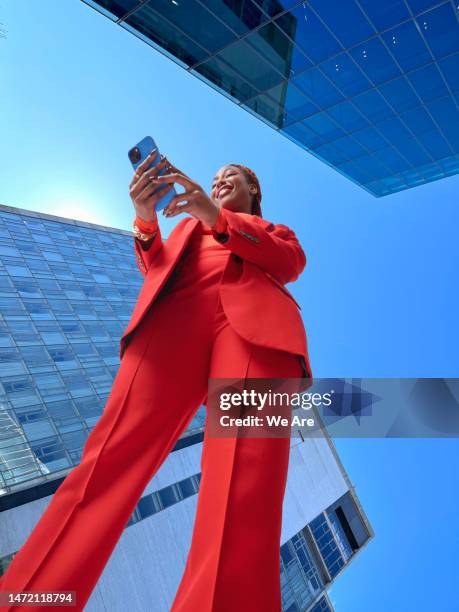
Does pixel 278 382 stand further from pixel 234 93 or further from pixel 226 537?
pixel 234 93

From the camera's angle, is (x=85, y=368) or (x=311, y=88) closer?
(x=311, y=88)

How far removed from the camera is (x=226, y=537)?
5.43 ft

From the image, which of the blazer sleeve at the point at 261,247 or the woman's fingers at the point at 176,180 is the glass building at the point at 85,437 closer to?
the blazer sleeve at the point at 261,247

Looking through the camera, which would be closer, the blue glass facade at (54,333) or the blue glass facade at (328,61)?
the blue glass facade at (328,61)

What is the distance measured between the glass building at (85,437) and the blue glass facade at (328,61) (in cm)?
1694

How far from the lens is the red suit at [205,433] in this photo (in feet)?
5.30

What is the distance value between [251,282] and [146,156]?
912 millimetres

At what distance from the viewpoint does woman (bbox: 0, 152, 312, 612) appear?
1.62 metres

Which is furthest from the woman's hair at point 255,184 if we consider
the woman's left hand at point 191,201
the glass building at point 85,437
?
the glass building at point 85,437

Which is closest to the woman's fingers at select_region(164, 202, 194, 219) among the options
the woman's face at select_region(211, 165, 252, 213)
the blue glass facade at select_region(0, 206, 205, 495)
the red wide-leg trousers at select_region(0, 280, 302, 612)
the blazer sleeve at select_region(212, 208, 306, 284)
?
the blazer sleeve at select_region(212, 208, 306, 284)

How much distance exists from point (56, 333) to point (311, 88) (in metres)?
26.1

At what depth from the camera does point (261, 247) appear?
2361mm

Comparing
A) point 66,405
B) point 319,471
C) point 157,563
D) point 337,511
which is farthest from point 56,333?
point 337,511

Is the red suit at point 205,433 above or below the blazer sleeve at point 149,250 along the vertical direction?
below
